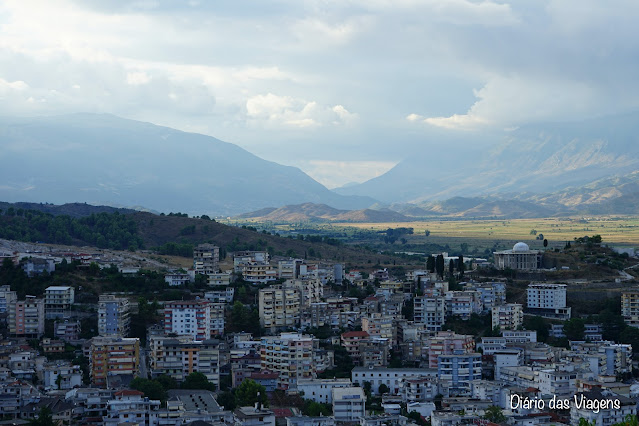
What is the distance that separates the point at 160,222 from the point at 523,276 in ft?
118

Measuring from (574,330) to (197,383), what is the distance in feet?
58.0

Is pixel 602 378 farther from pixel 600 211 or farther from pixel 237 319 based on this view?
pixel 600 211

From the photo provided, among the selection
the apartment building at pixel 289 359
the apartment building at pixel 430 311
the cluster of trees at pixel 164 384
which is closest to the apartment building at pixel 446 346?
the apartment building at pixel 289 359

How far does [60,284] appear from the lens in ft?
167

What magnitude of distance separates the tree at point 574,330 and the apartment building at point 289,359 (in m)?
12.6

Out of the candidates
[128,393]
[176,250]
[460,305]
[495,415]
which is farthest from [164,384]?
[176,250]

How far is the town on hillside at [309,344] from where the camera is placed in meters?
34.6

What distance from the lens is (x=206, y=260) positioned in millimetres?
60281

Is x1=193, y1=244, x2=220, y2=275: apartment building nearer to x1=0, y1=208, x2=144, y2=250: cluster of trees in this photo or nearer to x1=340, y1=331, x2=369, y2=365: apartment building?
x1=0, y1=208, x2=144, y2=250: cluster of trees

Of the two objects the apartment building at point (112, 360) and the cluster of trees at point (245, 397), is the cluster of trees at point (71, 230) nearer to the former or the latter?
the apartment building at point (112, 360)

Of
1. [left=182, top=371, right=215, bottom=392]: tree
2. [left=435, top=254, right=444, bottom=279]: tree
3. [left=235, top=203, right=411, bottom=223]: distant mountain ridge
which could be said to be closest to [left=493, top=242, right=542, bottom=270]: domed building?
[left=435, top=254, right=444, bottom=279]: tree

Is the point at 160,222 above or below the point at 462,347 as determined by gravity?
above

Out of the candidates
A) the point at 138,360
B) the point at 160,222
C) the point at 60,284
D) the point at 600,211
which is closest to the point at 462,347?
the point at 138,360

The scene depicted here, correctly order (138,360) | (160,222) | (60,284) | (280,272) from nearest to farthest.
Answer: (138,360)
(60,284)
(280,272)
(160,222)
